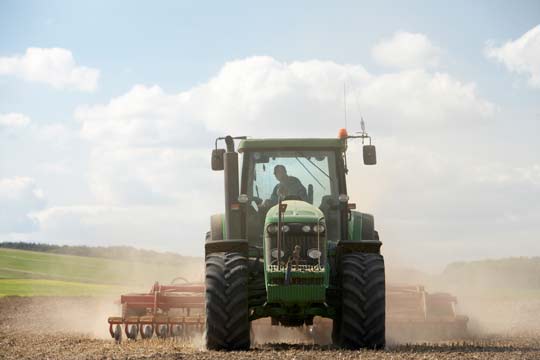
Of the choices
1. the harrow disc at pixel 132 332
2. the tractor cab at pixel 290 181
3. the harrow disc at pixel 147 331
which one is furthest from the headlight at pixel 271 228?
the harrow disc at pixel 132 332

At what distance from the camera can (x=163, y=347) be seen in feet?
44.0

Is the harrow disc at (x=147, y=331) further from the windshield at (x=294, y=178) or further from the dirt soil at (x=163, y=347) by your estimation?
the windshield at (x=294, y=178)

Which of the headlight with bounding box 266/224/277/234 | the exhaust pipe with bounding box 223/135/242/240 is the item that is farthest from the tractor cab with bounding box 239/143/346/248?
the headlight with bounding box 266/224/277/234

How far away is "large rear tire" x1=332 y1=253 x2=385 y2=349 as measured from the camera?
38.2ft

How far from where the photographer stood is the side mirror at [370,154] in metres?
12.9

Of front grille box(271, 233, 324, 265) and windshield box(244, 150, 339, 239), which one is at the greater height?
windshield box(244, 150, 339, 239)

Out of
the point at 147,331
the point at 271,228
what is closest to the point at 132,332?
the point at 147,331

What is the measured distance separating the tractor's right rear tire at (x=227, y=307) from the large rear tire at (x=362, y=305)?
1362 millimetres

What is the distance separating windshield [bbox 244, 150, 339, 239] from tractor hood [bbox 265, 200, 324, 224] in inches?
24.2

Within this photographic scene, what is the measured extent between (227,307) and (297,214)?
165cm

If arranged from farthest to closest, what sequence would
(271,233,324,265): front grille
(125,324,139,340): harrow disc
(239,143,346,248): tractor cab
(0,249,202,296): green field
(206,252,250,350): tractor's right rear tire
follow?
(0,249,202,296): green field < (125,324,139,340): harrow disc < (239,143,346,248): tractor cab < (271,233,324,265): front grille < (206,252,250,350): tractor's right rear tire

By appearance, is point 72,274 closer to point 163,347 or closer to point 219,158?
point 163,347

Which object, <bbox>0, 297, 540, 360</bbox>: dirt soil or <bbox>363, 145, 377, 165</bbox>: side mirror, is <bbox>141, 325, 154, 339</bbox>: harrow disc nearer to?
<bbox>0, 297, 540, 360</bbox>: dirt soil

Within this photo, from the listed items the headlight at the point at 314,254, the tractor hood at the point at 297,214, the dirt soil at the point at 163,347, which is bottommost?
the dirt soil at the point at 163,347
